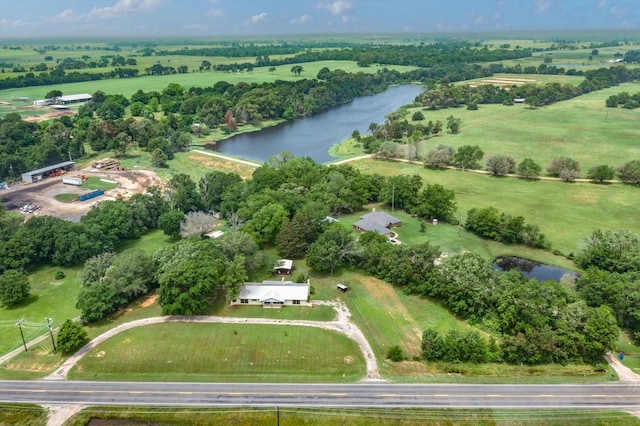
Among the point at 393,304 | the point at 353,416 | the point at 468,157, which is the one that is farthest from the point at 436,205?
the point at 353,416

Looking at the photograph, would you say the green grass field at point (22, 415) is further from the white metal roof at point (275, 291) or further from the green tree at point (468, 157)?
the green tree at point (468, 157)

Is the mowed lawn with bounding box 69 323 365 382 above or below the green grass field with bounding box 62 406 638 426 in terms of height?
above

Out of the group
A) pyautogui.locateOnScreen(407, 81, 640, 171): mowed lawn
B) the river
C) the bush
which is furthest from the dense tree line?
the bush

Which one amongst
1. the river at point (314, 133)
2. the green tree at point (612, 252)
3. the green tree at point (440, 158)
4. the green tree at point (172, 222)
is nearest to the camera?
the green tree at point (612, 252)

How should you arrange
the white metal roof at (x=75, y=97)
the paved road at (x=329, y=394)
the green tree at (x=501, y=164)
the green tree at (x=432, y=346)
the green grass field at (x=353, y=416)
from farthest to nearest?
the white metal roof at (x=75, y=97) → the green tree at (x=501, y=164) → the green tree at (x=432, y=346) → the paved road at (x=329, y=394) → the green grass field at (x=353, y=416)

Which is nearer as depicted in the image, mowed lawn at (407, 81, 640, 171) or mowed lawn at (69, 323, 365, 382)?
mowed lawn at (69, 323, 365, 382)

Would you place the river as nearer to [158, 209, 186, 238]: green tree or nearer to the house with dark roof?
the house with dark roof

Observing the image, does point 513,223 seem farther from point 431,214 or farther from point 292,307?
point 292,307

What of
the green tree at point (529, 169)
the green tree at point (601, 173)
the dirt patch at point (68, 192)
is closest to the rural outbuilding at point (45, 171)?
the dirt patch at point (68, 192)
